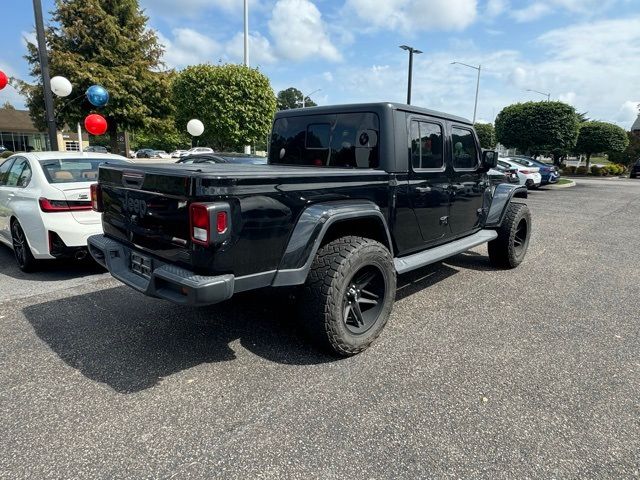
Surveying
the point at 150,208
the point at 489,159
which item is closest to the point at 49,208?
the point at 150,208

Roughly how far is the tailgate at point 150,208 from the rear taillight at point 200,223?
88 mm

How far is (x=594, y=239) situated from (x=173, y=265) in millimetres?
8003

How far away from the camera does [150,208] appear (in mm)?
2877

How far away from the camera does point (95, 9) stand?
19.8 m

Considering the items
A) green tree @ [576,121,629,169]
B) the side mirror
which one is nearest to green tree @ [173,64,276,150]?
the side mirror

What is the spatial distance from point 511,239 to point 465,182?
4.46ft

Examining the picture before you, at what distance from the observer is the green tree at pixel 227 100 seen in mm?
18703

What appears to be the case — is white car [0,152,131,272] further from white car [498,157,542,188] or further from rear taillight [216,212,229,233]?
white car [498,157,542,188]

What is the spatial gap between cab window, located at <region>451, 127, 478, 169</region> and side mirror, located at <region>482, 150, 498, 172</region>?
0.29ft

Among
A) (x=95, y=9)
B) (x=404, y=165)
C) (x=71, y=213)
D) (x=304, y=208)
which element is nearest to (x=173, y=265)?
(x=304, y=208)

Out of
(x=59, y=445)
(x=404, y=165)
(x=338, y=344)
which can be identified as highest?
(x=404, y=165)

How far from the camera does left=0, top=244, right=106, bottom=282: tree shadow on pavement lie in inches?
194

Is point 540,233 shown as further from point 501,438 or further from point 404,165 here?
point 501,438

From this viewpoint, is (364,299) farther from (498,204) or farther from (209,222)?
(498,204)
